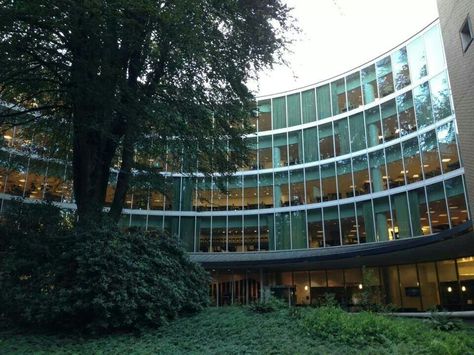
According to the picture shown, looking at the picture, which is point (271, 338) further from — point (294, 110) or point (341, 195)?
point (294, 110)

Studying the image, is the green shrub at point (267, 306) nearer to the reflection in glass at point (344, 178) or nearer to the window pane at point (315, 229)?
the reflection in glass at point (344, 178)

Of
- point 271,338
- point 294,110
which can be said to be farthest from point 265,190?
point 271,338

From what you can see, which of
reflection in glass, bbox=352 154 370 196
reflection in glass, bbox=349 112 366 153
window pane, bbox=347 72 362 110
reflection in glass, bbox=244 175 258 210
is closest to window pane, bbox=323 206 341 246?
reflection in glass, bbox=352 154 370 196

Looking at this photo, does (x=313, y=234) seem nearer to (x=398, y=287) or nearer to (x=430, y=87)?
(x=398, y=287)

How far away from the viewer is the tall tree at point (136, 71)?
1062 centimetres

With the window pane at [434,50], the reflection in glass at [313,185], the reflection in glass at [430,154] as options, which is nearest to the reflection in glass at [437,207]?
the reflection in glass at [430,154]

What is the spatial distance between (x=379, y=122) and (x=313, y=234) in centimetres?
933

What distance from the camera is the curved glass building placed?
24.6m

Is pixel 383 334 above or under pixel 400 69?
under

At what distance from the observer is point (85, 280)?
10.5 meters

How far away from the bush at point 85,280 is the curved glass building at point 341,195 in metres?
6.43

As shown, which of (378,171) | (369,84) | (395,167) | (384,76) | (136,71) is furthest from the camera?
(369,84)

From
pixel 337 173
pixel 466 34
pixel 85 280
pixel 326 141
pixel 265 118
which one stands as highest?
pixel 265 118

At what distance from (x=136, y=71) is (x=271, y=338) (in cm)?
888
